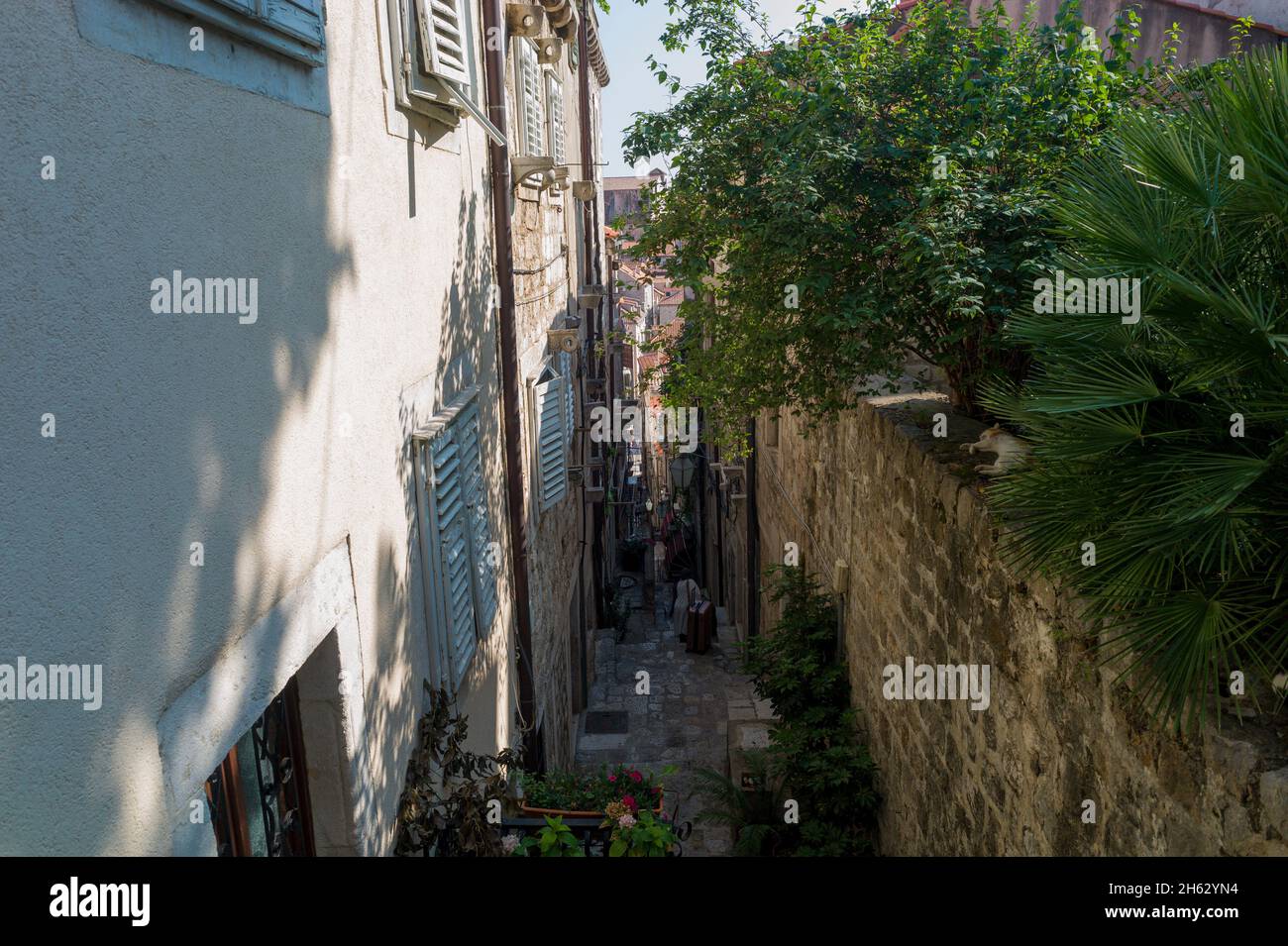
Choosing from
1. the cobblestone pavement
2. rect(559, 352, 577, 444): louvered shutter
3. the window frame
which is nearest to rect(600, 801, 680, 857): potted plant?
the cobblestone pavement

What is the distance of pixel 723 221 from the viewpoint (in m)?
5.84

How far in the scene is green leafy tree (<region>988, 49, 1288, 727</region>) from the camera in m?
2.42

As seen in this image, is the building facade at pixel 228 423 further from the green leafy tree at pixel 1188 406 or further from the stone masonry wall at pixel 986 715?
the stone masonry wall at pixel 986 715

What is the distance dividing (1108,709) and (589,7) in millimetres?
14790

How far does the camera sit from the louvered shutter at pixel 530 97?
7914mm

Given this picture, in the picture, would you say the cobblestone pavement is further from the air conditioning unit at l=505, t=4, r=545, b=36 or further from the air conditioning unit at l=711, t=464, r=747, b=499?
the air conditioning unit at l=505, t=4, r=545, b=36

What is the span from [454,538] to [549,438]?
3.51 m

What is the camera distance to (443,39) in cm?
455

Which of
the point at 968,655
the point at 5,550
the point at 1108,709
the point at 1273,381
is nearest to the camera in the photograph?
the point at 5,550

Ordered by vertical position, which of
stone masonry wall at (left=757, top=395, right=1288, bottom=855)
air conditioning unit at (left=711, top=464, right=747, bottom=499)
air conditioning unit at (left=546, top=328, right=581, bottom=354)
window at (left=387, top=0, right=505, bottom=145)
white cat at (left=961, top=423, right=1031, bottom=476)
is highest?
window at (left=387, top=0, right=505, bottom=145)

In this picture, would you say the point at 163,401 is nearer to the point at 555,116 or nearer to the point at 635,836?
the point at 635,836

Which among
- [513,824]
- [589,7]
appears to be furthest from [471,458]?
[589,7]

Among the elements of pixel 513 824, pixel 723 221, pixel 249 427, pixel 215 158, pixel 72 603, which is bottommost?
pixel 513 824
